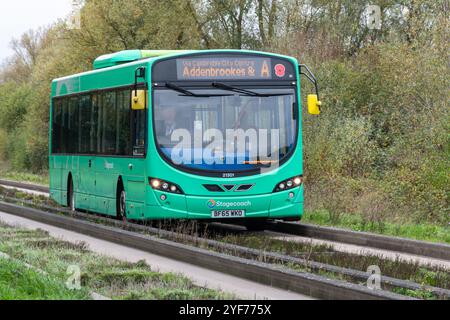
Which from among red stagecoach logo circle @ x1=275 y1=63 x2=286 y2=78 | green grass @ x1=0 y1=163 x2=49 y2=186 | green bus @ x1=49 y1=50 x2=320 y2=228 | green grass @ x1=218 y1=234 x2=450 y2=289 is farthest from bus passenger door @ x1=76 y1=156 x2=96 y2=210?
green grass @ x1=0 y1=163 x2=49 y2=186

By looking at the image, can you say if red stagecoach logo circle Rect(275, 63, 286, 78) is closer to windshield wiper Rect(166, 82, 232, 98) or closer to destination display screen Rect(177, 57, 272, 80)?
destination display screen Rect(177, 57, 272, 80)

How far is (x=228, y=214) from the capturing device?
757 inches

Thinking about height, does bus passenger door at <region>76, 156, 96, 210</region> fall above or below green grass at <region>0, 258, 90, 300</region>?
above

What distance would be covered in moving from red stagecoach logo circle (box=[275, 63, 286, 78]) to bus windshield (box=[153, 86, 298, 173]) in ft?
0.95

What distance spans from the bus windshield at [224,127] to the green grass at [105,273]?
3.43m

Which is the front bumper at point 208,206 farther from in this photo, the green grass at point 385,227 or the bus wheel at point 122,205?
the bus wheel at point 122,205

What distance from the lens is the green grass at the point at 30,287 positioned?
10086mm

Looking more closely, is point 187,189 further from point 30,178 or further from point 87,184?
point 30,178

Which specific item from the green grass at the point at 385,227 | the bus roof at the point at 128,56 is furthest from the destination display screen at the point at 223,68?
the green grass at the point at 385,227

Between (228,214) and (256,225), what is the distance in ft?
6.53

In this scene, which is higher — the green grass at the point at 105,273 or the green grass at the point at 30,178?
the green grass at the point at 30,178

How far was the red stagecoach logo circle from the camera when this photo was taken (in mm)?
19906
